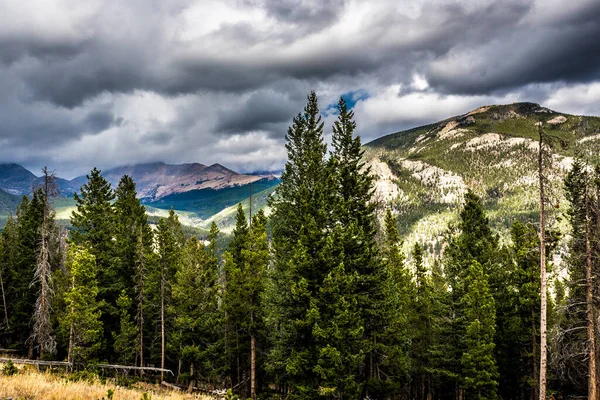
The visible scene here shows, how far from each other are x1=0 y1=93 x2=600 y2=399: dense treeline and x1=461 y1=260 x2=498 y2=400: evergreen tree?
4.9 inches

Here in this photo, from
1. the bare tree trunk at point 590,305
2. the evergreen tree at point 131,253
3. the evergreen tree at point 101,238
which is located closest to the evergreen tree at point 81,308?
the evergreen tree at point 131,253

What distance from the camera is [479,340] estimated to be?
29.4 metres

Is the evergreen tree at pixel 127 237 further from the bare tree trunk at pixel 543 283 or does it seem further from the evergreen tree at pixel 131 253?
the bare tree trunk at pixel 543 283

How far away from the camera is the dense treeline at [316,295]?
21406mm

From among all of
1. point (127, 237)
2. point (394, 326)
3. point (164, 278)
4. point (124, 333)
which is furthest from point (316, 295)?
point (127, 237)

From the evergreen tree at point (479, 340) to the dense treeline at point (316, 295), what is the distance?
12cm

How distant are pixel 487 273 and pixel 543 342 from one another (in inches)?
573

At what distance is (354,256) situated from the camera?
77.4 ft

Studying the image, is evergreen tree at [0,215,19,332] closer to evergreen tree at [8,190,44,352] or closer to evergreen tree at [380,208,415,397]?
evergreen tree at [8,190,44,352]

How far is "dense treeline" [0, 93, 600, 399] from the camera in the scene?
70.2ft

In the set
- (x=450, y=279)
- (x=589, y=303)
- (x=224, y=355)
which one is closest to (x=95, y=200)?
(x=224, y=355)

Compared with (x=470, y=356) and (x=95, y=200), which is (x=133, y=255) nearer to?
(x=95, y=200)

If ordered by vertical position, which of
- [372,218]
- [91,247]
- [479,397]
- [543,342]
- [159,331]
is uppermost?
[372,218]

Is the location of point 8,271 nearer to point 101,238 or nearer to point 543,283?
point 101,238
